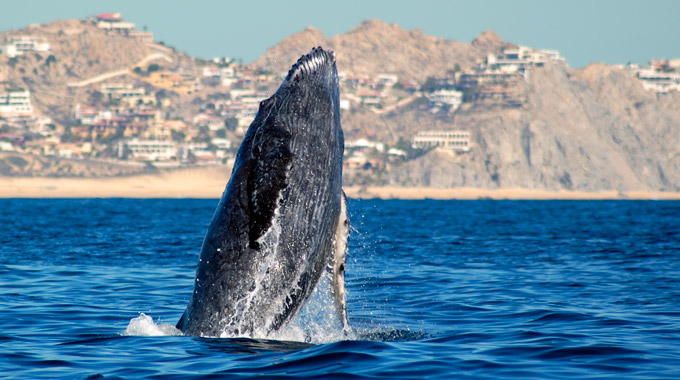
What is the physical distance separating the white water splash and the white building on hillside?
175564 millimetres

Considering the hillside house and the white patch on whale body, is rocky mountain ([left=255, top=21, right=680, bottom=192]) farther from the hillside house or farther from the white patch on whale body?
the white patch on whale body

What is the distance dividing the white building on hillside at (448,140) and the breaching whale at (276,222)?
178278 millimetres

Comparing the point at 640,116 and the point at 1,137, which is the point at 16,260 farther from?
the point at 640,116

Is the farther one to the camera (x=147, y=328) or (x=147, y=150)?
(x=147, y=150)

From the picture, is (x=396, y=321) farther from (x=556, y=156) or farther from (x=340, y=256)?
(x=556, y=156)

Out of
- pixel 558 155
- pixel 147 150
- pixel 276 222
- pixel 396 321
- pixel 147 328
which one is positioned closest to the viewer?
pixel 276 222

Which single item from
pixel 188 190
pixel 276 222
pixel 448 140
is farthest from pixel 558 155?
pixel 276 222

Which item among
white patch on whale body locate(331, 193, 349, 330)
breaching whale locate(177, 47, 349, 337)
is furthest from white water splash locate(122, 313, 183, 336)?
white patch on whale body locate(331, 193, 349, 330)

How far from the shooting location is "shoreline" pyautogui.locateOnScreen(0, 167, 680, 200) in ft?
508

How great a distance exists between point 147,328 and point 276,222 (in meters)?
3.84

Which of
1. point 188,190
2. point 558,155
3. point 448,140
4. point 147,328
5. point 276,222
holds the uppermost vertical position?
point 448,140

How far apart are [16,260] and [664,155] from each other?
7167 inches

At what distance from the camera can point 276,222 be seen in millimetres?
7199

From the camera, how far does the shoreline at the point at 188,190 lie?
508 feet
